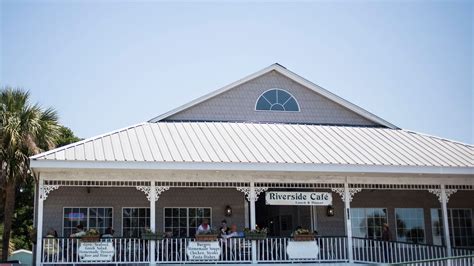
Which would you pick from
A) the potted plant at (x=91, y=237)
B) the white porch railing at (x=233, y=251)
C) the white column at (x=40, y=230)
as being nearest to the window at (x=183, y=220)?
the white porch railing at (x=233, y=251)

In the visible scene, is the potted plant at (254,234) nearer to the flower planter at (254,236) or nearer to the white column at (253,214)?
the flower planter at (254,236)

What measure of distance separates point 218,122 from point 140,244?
263 inches

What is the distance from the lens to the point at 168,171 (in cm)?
1898

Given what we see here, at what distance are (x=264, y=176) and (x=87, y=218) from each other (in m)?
6.48

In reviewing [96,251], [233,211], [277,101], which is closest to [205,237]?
[96,251]

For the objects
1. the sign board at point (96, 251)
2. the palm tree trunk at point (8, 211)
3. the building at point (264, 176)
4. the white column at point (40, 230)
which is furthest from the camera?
the palm tree trunk at point (8, 211)

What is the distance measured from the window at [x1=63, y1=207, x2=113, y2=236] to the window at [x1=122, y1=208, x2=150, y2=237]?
20.1 inches

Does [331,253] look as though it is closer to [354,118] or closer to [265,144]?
[265,144]

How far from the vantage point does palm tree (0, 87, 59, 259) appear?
24.1m

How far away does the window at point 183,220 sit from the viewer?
73.3ft

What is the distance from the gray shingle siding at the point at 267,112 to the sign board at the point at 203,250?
6.65 meters

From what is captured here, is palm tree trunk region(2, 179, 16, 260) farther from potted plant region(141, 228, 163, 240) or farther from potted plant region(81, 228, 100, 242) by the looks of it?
potted plant region(141, 228, 163, 240)

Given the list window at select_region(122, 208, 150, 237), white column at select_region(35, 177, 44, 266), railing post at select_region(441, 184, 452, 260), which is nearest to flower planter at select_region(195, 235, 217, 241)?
window at select_region(122, 208, 150, 237)

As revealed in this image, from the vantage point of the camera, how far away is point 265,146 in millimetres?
20984
